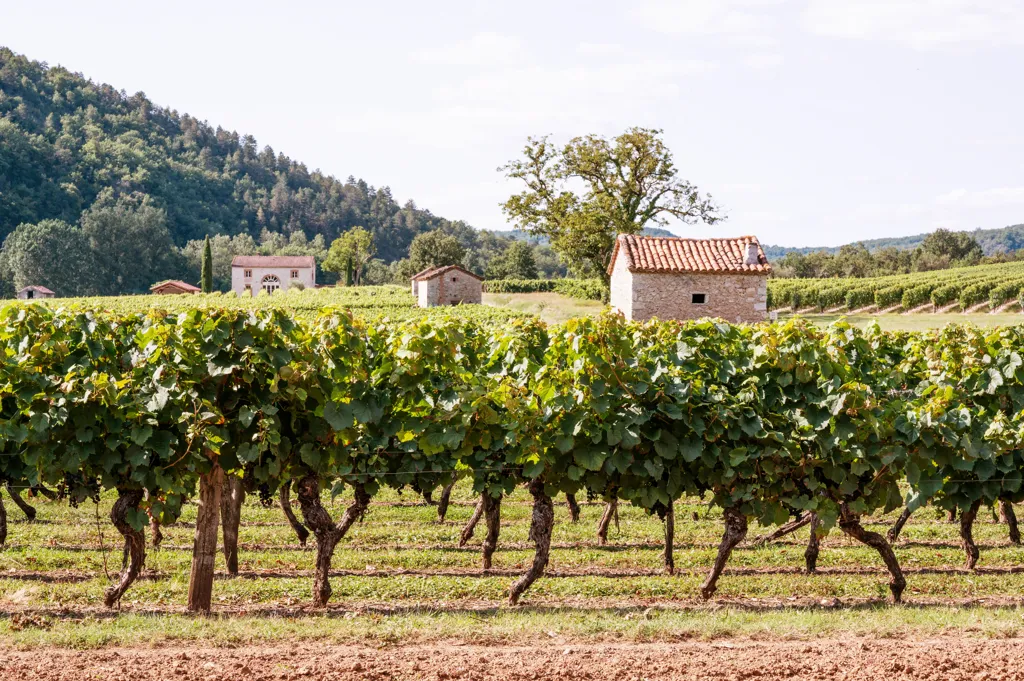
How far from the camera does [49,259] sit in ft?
313

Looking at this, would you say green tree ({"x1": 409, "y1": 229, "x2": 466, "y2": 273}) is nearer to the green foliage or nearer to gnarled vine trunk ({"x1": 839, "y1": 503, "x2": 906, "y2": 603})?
the green foliage

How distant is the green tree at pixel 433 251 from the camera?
9850cm

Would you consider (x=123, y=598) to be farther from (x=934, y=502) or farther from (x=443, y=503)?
(x=934, y=502)

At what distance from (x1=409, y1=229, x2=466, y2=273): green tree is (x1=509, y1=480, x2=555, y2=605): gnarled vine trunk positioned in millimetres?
89562

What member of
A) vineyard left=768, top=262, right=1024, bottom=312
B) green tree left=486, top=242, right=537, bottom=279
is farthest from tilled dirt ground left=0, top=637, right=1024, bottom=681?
green tree left=486, top=242, right=537, bottom=279

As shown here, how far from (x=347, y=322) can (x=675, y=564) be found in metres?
4.72

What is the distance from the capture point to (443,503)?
1215cm

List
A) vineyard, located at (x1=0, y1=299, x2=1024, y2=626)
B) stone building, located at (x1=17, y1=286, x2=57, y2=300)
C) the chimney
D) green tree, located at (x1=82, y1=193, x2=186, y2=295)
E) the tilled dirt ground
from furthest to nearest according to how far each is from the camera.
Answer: green tree, located at (x1=82, y1=193, x2=186, y2=295) → stone building, located at (x1=17, y1=286, x2=57, y2=300) → the chimney → vineyard, located at (x1=0, y1=299, x2=1024, y2=626) → the tilled dirt ground

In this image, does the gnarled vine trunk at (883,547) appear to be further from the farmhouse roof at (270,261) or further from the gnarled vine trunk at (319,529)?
the farmhouse roof at (270,261)

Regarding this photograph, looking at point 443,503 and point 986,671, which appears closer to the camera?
point 986,671

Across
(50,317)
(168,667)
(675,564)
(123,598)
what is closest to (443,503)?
(675,564)

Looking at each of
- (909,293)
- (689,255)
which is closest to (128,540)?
(689,255)

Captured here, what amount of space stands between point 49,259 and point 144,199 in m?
31.8

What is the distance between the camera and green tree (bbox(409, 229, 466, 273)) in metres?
98.5
